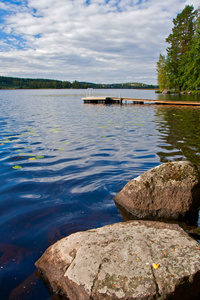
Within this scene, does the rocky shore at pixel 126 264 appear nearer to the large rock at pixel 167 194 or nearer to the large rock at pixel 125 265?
the large rock at pixel 125 265

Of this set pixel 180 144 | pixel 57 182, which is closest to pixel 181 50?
pixel 180 144

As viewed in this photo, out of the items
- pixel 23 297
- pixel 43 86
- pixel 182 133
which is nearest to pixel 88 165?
pixel 23 297

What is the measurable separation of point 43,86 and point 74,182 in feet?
552

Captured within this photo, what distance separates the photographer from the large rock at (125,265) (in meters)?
2.32

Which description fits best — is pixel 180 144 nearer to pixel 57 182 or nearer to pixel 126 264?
pixel 57 182

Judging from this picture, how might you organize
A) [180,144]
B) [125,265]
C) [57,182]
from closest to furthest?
[125,265] → [57,182] → [180,144]

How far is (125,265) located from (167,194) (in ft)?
7.82

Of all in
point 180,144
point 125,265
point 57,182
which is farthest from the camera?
point 180,144

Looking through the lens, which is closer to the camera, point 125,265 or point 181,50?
point 125,265

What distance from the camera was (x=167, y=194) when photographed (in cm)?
462

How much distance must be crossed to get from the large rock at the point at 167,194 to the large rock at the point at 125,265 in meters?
1.24

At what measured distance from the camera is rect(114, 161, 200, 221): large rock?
4547 mm

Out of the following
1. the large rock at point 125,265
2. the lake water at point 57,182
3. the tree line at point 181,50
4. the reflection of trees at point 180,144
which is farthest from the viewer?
the tree line at point 181,50

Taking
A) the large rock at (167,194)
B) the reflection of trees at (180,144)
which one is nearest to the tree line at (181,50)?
the reflection of trees at (180,144)
